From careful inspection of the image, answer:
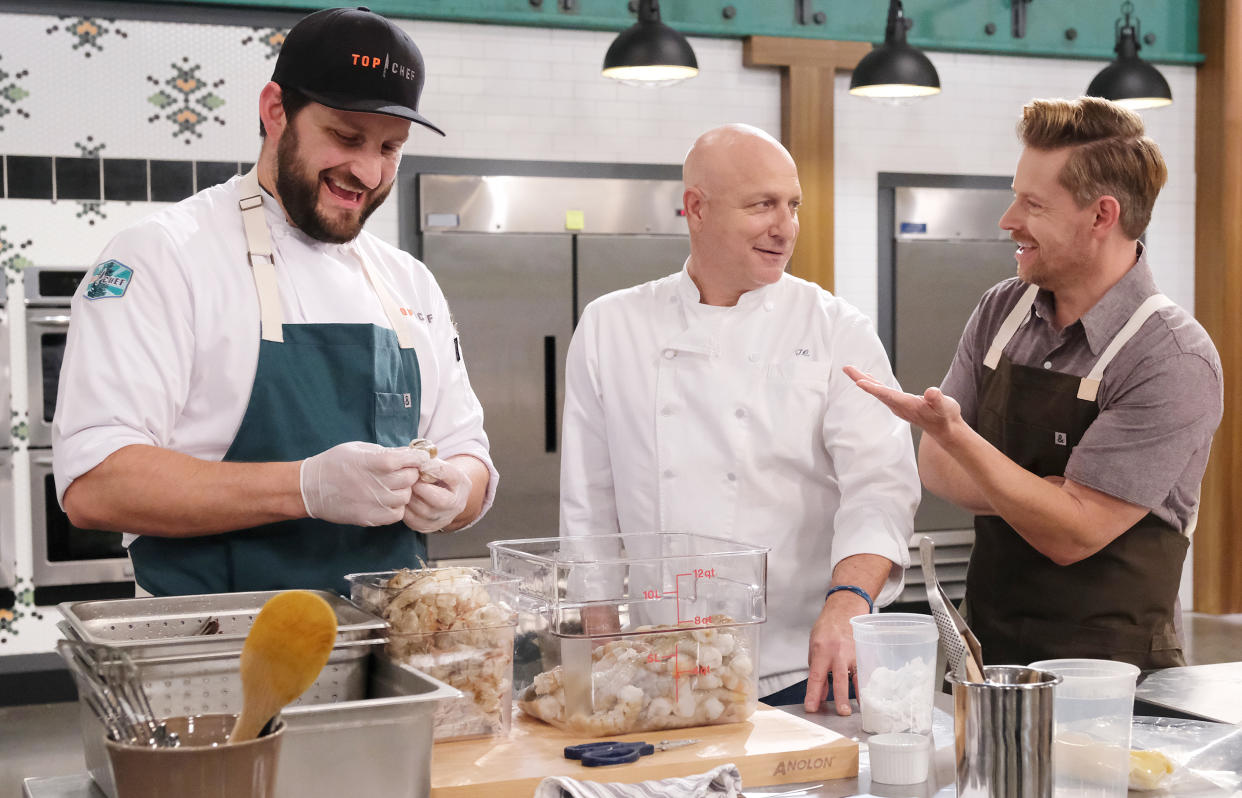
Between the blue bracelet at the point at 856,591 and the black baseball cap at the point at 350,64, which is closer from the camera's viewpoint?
the black baseball cap at the point at 350,64

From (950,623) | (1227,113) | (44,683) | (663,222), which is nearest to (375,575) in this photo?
(950,623)

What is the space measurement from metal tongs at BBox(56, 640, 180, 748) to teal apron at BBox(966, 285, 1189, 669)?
5.69ft

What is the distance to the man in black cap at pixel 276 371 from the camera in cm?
181

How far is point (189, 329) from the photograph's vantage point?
193cm

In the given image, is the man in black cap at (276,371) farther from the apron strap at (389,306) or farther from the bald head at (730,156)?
the bald head at (730,156)

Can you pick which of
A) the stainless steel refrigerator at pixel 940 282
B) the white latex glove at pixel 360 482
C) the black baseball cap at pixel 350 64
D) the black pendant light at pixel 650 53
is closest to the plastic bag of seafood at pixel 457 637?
the white latex glove at pixel 360 482

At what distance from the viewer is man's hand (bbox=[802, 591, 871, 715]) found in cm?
188

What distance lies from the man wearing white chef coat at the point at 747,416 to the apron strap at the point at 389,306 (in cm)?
48

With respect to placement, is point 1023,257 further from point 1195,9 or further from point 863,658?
point 1195,9

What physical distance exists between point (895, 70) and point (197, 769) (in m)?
5.32

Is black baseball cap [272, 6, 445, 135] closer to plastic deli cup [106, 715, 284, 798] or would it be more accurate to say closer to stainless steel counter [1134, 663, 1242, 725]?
plastic deli cup [106, 715, 284, 798]

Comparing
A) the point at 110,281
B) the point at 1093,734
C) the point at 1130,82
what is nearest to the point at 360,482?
the point at 110,281

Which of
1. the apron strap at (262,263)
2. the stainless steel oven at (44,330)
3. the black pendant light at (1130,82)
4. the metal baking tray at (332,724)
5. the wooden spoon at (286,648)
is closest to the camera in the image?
the wooden spoon at (286,648)

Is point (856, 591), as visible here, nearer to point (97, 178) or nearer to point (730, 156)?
point (730, 156)
